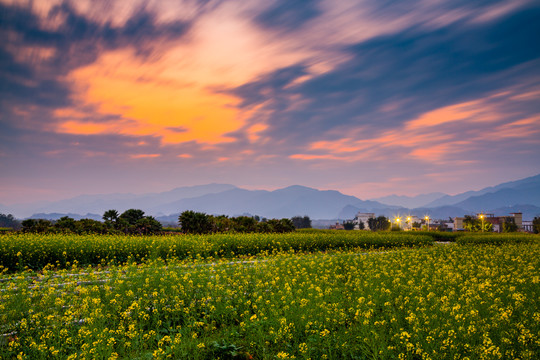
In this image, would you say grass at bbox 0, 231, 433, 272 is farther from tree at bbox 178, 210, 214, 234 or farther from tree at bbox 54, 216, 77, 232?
tree at bbox 178, 210, 214, 234

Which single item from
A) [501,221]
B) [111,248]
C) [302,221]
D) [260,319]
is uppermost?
[302,221]

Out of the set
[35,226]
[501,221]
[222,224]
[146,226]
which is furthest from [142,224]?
[501,221]

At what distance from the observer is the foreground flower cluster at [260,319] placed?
6262mm

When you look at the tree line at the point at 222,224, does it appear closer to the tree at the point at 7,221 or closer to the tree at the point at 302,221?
the tree at the point at 302,221

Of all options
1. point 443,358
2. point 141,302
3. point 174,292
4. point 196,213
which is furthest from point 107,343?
point 196,213

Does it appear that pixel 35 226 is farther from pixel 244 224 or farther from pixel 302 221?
pixel 302 221

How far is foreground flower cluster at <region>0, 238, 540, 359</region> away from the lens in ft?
20.5

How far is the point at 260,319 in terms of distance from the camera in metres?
8.00

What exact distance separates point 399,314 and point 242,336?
3.46 metres

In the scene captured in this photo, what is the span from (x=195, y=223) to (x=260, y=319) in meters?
23.3

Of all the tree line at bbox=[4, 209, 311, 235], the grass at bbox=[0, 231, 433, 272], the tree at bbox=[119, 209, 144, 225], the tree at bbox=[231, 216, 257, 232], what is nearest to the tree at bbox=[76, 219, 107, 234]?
the tree line at bbox=[4, 209, 311, 235]

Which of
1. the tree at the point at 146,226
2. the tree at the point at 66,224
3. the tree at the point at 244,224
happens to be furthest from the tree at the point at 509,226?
the tree at the point at 66,224

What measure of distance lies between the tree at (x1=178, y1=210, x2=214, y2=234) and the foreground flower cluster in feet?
63.7

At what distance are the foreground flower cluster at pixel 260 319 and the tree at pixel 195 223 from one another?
1940cm
